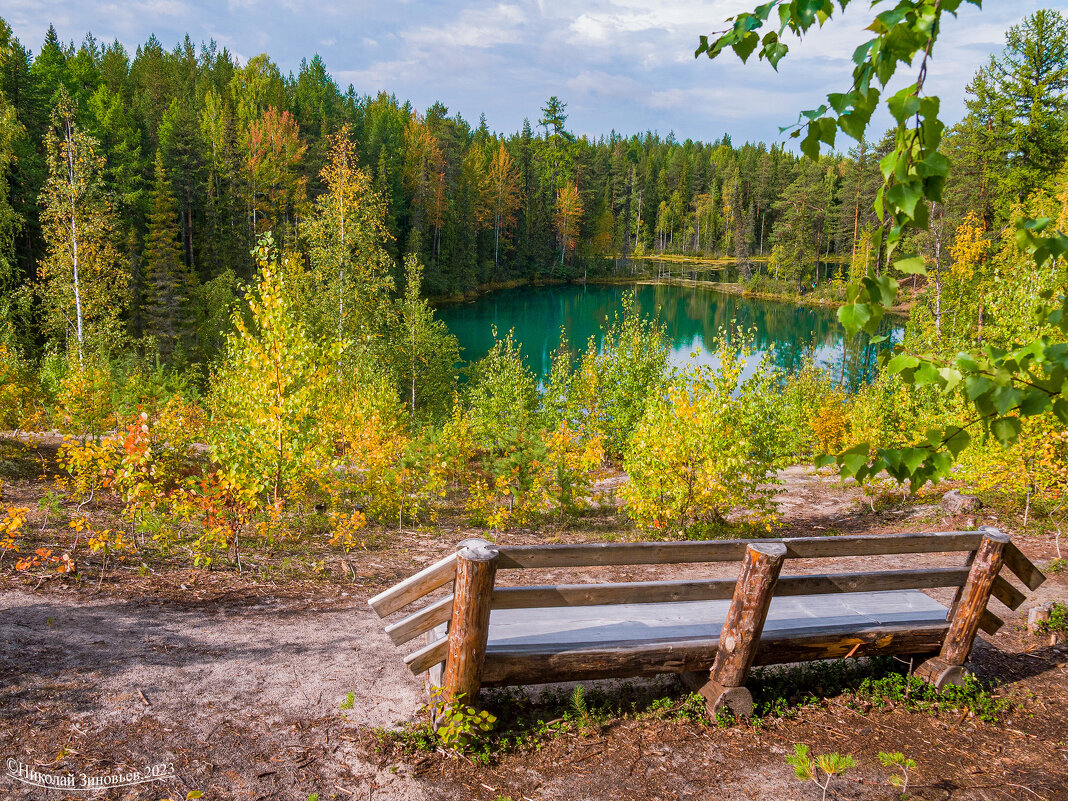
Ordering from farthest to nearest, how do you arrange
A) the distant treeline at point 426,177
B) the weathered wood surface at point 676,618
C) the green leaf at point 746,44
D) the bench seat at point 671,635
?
the distant treeline at point 426,177 → the weathered wood surface at point 676,618 → the bench seat at point 671,635 → the green leaf at point 746,44

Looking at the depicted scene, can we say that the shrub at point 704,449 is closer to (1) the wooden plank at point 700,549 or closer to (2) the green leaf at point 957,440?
(1) the wooden plank at point 700,549

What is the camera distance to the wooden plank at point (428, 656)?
412 cm

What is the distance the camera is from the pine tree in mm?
36719

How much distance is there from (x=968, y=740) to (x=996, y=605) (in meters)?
2.95

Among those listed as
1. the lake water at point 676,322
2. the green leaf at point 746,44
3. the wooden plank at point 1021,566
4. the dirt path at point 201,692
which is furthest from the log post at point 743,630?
the lake water at point 676,322

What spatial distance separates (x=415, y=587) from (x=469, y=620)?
0.38 meters

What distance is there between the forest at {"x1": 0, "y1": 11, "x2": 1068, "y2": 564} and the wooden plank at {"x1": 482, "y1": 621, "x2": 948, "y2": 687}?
6.25 feet

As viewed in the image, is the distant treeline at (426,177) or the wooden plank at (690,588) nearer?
the wooden plank at (690,588)

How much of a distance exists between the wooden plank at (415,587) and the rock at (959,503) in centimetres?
895

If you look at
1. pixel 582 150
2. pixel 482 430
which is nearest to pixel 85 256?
pixel 482 430

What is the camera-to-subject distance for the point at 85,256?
24.0 metres

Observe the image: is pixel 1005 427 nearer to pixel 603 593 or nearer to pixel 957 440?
pixel 957 440

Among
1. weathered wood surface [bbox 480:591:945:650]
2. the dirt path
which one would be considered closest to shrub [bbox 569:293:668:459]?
weathered wood surface [bbox 480:591:945:650]

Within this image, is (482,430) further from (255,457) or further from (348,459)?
(255,457)
